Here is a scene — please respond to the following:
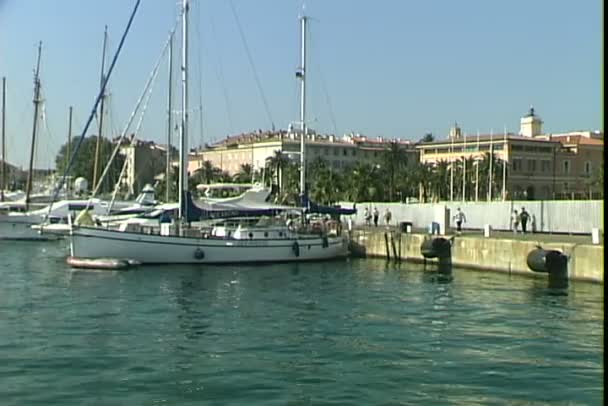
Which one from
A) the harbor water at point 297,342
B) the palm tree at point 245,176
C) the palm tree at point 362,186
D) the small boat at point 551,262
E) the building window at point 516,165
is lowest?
the harbor water at point 297,342

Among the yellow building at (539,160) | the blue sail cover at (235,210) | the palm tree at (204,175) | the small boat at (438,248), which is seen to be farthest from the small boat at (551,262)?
the palm tree at (204,175)

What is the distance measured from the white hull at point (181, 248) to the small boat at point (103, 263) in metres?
0.96

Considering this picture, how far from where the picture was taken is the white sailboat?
4144cm

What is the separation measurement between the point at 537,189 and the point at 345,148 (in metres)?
49.7

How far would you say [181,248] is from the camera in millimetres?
42344

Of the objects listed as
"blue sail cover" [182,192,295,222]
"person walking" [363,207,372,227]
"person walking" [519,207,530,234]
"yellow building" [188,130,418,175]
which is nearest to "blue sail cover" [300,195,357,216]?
"blue sail cover" [182,192,295,222]

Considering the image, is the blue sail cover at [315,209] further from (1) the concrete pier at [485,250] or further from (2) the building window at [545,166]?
(2) the building window at [545,166]

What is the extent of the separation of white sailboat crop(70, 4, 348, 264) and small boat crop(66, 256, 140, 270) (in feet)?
3.16

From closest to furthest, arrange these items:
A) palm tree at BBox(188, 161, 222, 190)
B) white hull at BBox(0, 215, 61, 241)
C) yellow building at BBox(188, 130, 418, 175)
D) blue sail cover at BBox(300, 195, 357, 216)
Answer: blue sail cover at BBox(300, 195, 357, 216), white hull at BBox(0, 215, 61, 241), palm tree at BBox(188, 161, 222, 190), yellow building at BBox(188, 130, 418, 175)

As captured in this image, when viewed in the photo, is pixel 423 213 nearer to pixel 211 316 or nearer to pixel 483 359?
pixel 211 316

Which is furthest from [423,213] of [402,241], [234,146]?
[234,146]

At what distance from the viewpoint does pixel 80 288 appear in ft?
103

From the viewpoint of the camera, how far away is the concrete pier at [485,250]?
1332 inches

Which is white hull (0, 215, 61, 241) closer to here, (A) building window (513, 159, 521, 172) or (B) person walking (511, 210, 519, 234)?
(B) person walking (511, 210, 519, 234)
